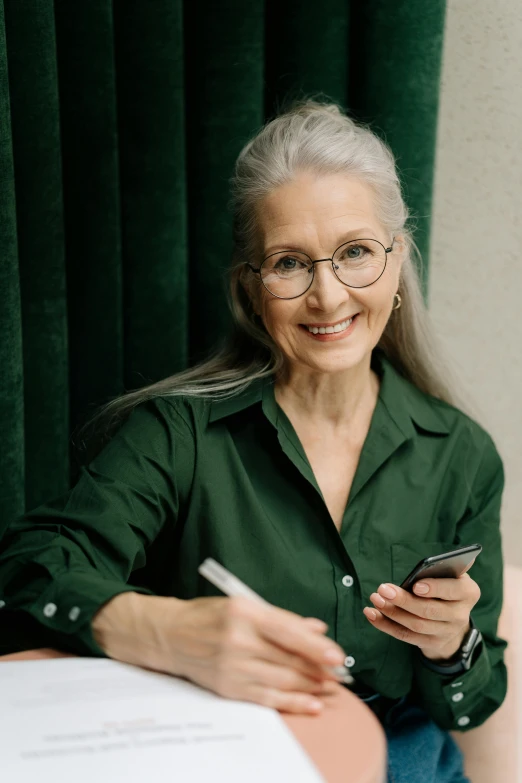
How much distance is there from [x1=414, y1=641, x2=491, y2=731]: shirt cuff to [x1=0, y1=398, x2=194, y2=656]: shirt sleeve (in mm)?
445

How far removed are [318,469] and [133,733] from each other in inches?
A: 26.0

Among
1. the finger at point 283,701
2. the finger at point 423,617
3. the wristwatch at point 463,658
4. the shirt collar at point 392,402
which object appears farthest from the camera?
the shirt collar at point 392,402

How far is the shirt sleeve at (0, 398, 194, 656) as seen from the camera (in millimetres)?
1012

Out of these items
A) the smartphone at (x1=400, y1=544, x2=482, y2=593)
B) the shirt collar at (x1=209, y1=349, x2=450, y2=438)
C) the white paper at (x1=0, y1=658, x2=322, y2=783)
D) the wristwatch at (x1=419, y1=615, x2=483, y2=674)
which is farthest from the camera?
the shirt collar at (x1=209, y1=349, x2=450, y2=438)

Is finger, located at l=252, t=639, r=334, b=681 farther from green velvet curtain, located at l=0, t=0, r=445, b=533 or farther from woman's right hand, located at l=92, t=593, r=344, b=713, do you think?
green velvet curtain, located at l=0, t=0, r=445, b=533

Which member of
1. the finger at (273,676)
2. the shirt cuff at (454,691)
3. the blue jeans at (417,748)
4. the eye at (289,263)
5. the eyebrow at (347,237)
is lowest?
the blue jeans at (417,748)

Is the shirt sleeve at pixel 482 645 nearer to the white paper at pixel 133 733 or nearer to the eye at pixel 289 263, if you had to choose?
the eye at pixel 289 263

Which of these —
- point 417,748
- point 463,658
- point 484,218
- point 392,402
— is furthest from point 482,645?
point 484,218

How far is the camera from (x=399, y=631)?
3.71 feet

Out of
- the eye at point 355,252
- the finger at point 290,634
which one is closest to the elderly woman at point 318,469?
the eye at point 355,252

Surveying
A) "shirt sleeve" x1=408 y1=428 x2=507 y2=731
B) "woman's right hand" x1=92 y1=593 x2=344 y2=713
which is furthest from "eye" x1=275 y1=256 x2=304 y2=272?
"woman's right hand" x1=92 y1=593 x2=344 y2=713

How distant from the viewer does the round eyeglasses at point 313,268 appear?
130 cm

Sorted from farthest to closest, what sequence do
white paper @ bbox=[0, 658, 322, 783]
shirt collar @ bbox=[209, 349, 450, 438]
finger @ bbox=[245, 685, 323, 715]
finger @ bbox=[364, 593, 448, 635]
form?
1. shirt collar @ bbox=[209, 349, 450, 438]
2. finger @ bbox=[364, 593, 448, 635]
3. finger @ bbox=[245, 685, 323, 715]
4. white paper @ bbox=[0, 658, 322, 783]

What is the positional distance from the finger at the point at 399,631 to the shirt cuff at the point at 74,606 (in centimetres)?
28
